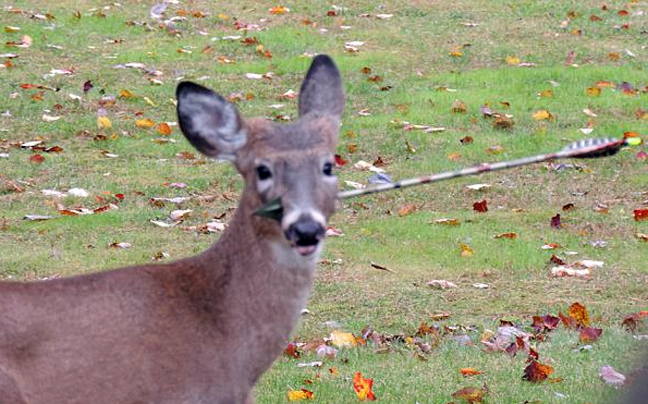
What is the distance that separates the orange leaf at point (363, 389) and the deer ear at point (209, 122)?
2.50 m

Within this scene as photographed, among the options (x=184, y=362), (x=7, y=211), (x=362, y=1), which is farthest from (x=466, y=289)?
(x=362, y=1)

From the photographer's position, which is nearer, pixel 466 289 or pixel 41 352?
pixel 41 352

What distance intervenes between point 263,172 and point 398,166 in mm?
8646

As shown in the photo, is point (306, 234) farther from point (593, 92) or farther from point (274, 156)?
point (593, 92)

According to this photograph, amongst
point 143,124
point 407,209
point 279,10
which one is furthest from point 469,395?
point 279,10

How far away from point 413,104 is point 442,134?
52.5 inches

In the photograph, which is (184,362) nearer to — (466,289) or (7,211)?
(466,289)

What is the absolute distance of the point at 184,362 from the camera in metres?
5.04

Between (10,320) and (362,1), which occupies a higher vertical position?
(10,320)

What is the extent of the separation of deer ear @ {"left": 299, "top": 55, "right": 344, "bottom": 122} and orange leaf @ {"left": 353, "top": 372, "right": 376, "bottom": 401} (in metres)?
2.21

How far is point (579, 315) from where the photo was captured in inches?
368

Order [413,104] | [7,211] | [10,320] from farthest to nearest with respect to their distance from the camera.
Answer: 1. [413,104]
2. [7,211]
3. [10,320]

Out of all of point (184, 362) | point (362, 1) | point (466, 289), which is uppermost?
point (184, 362)

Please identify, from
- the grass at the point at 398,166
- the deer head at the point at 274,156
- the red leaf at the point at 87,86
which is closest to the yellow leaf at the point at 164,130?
the grass at the point at 398,166
